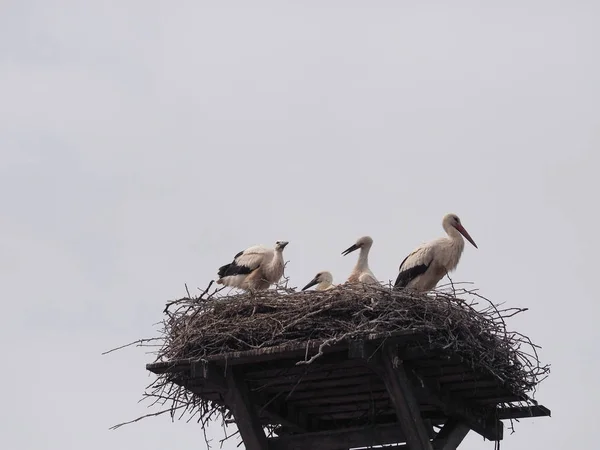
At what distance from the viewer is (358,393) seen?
27.4 ft

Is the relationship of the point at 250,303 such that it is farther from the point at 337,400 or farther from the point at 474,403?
the point at 474,403

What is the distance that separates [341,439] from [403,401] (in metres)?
0.76

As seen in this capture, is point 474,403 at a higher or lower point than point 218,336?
lower

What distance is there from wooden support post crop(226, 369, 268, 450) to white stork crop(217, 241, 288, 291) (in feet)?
11.3

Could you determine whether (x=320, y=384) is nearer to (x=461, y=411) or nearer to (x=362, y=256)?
(x=461, y=411)

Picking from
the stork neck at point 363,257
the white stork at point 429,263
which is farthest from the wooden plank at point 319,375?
the stork neck at point 363,257

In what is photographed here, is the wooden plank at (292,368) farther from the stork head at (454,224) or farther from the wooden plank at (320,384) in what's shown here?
the stork head at (454,224)

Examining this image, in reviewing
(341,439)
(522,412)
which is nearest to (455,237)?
(522,412)

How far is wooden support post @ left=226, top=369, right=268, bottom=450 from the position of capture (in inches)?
317

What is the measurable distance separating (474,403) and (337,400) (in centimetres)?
88

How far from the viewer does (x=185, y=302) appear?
886cm

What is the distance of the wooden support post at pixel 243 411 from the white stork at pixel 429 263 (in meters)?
2.90

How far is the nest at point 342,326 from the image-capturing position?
303 inches

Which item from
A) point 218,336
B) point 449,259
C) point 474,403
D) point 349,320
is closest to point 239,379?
point 218,336
